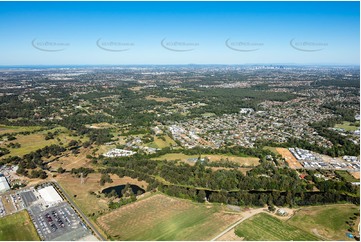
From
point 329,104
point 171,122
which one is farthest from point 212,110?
point 329,104

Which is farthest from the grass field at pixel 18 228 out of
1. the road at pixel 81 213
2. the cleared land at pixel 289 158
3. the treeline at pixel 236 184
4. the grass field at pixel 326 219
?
the cleared land at pixel 289 158

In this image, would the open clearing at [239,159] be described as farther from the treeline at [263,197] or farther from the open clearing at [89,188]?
the open clearing at [89,188]

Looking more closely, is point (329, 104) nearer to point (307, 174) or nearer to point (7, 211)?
point (307, 174)

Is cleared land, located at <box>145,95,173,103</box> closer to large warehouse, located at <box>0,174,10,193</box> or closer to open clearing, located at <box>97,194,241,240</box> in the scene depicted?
large warehouse, located at <box>0,174,10,193</box>

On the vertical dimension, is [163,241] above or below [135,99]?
below

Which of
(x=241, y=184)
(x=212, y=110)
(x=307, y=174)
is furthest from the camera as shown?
(x=212, y=110)

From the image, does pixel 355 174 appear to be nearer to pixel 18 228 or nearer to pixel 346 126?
pixel 346 126
